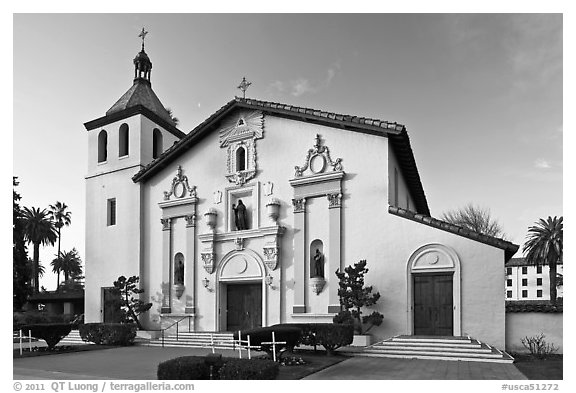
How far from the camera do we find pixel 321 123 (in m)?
23.0

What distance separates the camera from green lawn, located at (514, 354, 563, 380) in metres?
13.7

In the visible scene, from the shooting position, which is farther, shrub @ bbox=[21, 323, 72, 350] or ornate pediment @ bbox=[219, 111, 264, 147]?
ornate pediment @ bbox=[219, 111, 264, 147]

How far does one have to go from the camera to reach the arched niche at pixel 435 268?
19.4 m

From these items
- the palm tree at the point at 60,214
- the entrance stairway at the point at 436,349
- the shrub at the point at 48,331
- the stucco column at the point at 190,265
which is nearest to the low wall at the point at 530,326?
the entrance stairway at the point at 436,349

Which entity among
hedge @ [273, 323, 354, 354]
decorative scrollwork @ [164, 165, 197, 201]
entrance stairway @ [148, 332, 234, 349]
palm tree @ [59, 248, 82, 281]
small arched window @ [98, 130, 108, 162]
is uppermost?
small arched window @ [98, 130, 108, 162]

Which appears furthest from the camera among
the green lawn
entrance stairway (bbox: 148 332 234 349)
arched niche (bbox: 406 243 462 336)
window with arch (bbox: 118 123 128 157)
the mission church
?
window with arch (bbox: 118 123 128 157)

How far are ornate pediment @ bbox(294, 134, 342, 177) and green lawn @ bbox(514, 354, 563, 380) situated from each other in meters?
9.95

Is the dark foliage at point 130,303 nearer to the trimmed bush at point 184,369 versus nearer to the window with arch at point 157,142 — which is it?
the window with arch at point 157,142

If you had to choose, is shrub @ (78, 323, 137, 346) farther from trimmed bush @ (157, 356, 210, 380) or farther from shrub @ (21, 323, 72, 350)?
trimmed bush @ (157, 356, 210, 380)

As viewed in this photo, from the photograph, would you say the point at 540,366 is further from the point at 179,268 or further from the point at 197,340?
the point at 179,268

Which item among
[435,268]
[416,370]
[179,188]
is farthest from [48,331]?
[435,268]

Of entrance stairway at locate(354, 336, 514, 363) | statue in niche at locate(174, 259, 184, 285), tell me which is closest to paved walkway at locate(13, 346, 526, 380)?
entrance stairway at locate(354, 336, 514, 363)

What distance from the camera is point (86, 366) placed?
17.0 meters
